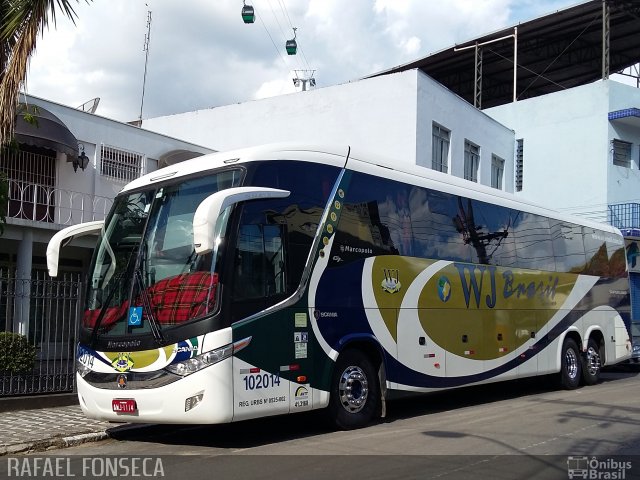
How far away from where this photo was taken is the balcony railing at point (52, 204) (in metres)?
16.6

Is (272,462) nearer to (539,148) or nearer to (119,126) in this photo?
A: (119,126)

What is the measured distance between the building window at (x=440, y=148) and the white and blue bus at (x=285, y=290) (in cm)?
1108

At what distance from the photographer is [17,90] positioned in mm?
10195

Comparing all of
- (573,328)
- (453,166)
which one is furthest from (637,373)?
(453,166)

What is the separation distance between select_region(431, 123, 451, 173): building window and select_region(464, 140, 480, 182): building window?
1.60 metres

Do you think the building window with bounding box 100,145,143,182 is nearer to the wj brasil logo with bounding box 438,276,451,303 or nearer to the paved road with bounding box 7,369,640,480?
the paved road with bounding box 7,369,640,480

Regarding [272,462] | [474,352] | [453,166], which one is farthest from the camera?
[453,166]

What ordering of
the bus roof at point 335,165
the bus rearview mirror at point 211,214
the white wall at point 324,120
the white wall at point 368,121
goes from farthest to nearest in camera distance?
the white wall at point 324,120
the white wall at point 368,121
the bus roof at point 335,165
the bus rearview mirror at point 211,214

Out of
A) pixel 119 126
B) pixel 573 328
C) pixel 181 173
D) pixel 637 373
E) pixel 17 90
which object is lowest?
pixel 637 373

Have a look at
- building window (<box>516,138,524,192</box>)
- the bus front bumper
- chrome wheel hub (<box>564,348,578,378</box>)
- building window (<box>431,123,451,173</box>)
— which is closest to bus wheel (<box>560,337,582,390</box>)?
chrome wheel hub (<box>564,348,578,378</box>)

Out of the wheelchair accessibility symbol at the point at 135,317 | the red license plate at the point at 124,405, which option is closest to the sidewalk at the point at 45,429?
the red license plate at the point at 124,405

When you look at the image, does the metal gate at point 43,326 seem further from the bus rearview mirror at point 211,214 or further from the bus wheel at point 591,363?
the bus wheel at point 591,363

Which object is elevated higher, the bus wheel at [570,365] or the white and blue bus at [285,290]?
the white and blue bus at [285,290]

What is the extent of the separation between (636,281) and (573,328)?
1577 cm
